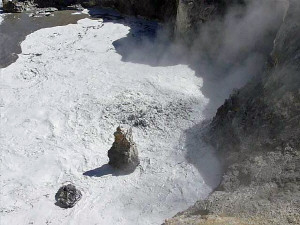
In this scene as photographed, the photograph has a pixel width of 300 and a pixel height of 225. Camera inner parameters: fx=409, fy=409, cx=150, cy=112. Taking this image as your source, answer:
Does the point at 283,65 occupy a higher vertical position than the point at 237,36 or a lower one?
higher

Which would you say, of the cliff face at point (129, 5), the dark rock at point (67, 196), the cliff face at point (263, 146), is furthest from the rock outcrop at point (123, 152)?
the cliff face at point (129, 5)

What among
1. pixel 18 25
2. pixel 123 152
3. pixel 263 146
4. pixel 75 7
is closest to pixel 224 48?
pixel 263 146

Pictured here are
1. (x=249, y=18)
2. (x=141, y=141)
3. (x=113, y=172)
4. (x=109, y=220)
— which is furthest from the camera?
(x=249, y=18)

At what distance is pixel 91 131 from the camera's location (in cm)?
1568

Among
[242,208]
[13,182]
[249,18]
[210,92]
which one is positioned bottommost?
[13,182]

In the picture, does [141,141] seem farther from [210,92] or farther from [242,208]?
[242,208]

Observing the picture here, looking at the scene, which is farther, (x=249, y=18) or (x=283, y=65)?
(x=249, y=18)

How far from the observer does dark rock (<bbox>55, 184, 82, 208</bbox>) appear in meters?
12.5

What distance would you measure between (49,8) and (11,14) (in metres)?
2.35

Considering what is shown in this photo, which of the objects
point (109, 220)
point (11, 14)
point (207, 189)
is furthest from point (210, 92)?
point (11, 14)

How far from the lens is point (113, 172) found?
45.7 ft

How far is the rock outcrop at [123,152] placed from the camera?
13625 mm

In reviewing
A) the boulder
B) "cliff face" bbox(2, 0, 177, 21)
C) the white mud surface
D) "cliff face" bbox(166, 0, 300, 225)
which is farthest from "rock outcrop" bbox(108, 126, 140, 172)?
the boulder

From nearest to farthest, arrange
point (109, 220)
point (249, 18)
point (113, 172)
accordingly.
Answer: point (109, 220)
point (113, 172)
point (249, 18)
